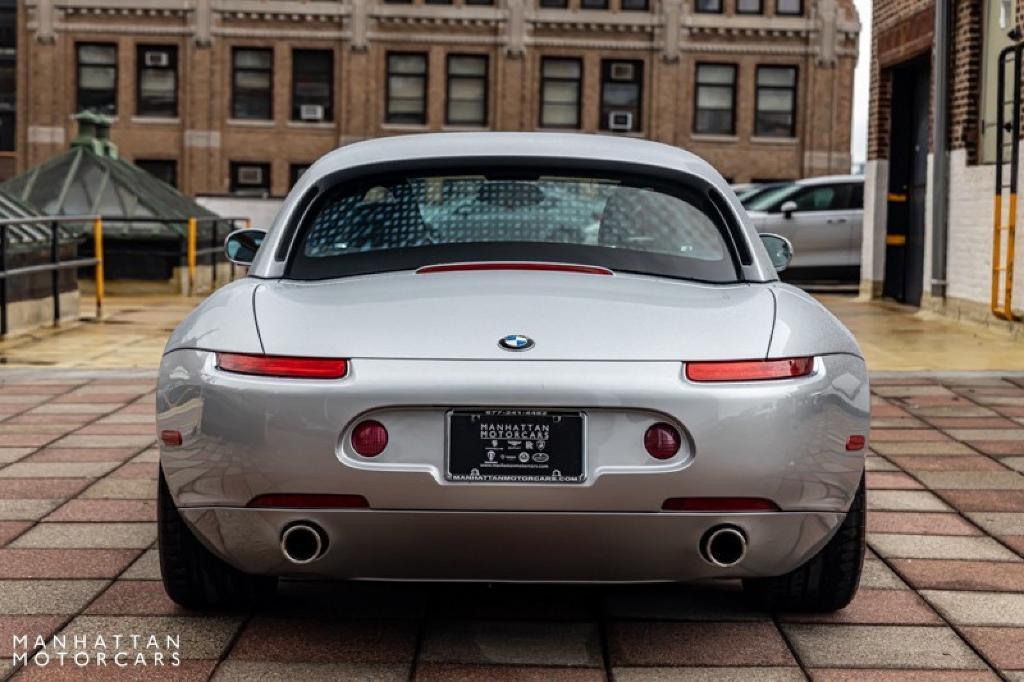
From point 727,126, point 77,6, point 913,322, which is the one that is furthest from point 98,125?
point 727,126

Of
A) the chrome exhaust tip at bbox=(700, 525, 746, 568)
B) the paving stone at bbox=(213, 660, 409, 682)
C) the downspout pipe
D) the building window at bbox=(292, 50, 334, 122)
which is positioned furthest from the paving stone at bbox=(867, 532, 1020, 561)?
the building window at bbox=(292, 50, 334, 122)

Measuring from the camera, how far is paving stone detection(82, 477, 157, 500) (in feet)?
19.4

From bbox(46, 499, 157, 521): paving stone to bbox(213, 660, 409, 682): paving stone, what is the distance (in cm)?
191

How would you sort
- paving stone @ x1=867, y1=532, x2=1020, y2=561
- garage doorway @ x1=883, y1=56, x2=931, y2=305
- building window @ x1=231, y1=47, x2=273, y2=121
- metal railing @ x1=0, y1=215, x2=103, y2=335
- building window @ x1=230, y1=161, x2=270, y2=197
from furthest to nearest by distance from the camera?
building window @ x1=230, y1=161, x2=270, y2=197 < building window @ x1=231, y1=47, x2=273, y2=121 < garage doorway @ x1=883, y1=56, x2=931, y2=305 < metal railing @ x1=0, y1=215, x2=103, y2=335 < paving stone @ x1=867, y1=532, x2=1020, y2=561

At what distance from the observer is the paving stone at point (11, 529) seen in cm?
516

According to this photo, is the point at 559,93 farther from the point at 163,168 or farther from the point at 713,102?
the point at 163,168

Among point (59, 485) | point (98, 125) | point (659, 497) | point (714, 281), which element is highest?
point (98, 125)

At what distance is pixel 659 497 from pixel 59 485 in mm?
3491

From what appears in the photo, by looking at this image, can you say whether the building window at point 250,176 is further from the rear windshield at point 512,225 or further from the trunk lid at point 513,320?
the trunk lid at point 513,320

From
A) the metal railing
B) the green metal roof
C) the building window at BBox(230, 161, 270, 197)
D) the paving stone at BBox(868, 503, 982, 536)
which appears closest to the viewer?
the paving stone at BBox(868, 503, 982, 536)

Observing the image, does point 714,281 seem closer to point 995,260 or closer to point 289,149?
point 995,260

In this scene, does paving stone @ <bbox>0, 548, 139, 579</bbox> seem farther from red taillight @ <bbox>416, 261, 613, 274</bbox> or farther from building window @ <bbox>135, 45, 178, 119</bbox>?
building window @ <bbox>135, 45, 178, 119</bbox>

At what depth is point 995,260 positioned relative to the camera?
1396 centimetres

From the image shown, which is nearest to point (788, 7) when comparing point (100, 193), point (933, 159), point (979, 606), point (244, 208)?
point (244, 208)
